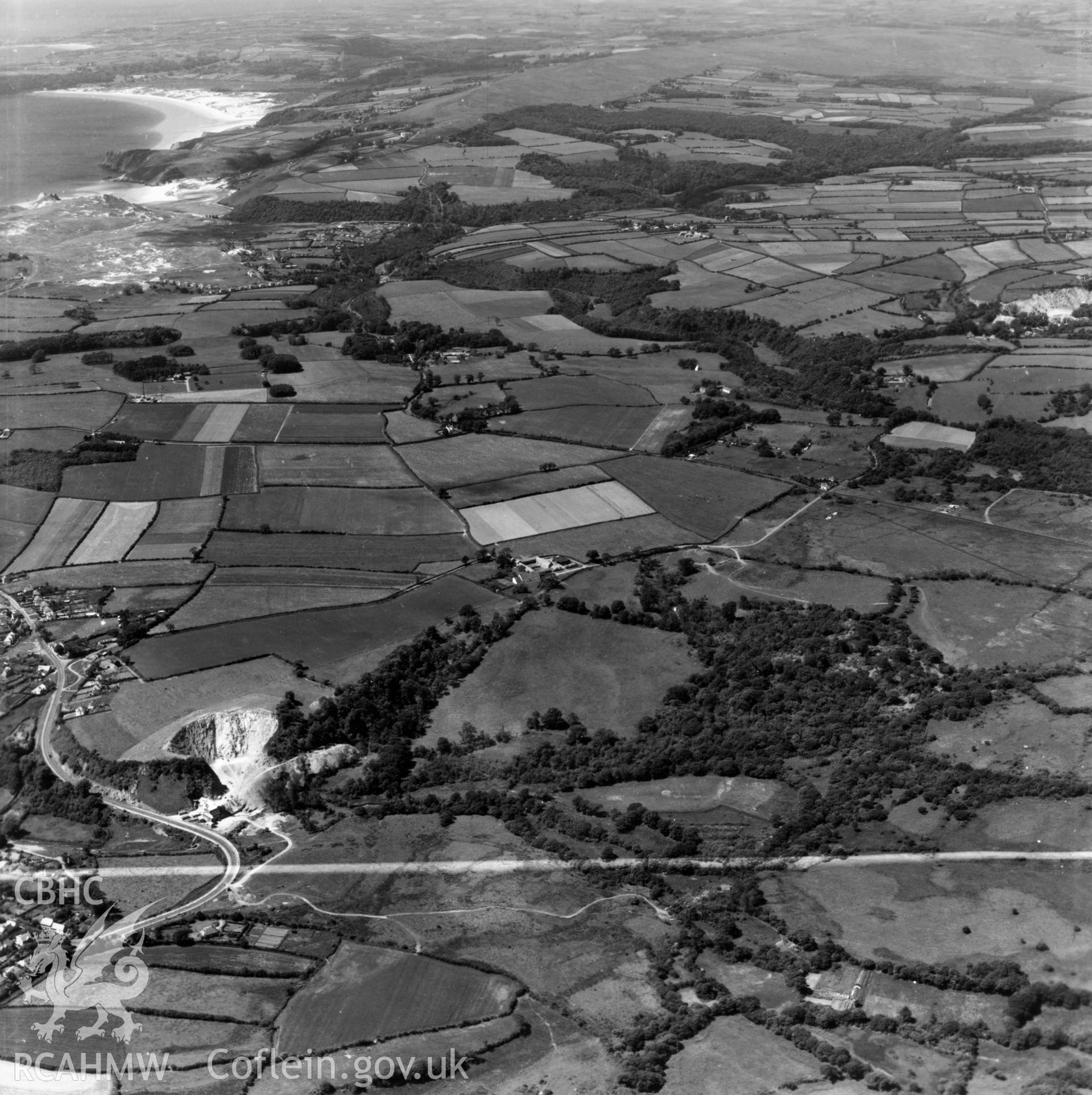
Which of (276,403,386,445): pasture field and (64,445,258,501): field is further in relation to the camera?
(276,403,386,445): pasture field

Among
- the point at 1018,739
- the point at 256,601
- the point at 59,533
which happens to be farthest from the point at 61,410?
the point at 1018,739

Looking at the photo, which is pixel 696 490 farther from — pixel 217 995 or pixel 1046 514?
pixel 217 995

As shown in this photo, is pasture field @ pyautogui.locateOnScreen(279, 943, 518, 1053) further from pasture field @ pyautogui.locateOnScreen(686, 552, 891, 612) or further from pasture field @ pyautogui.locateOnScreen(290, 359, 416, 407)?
pasture field @ pyautogui.locateOnScreen(290, 359, 416, 407)

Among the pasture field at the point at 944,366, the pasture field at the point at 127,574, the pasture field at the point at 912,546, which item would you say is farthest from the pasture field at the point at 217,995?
the pasture field at the point at 944,366

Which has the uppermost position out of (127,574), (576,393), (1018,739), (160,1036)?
(576,393)

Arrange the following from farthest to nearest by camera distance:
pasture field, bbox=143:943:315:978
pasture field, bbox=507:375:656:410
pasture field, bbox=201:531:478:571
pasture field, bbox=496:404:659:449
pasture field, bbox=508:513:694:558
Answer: pasture field, bbox=507:375:656:410 → pasture field, bbox=496:404:659:449 → pasture field, bbox=508:513:694:558 → pasture field, bbox=201:531:478:571 → pasture field, bbox=143:943:315:978

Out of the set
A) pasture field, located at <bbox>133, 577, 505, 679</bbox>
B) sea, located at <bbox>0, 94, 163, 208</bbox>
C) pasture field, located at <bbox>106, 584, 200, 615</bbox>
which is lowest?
pasture field, located at <bbox>133, 577, 505, 679</bbox>

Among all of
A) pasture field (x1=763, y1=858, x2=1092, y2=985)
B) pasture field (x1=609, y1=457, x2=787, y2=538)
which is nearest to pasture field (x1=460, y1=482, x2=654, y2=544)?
pasture field (x1=609, y1=457, x2=787, y2=538)

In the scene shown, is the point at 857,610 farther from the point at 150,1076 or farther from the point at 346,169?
the point at 346,169

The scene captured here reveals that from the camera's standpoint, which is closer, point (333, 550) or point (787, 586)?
point (787, 586)
